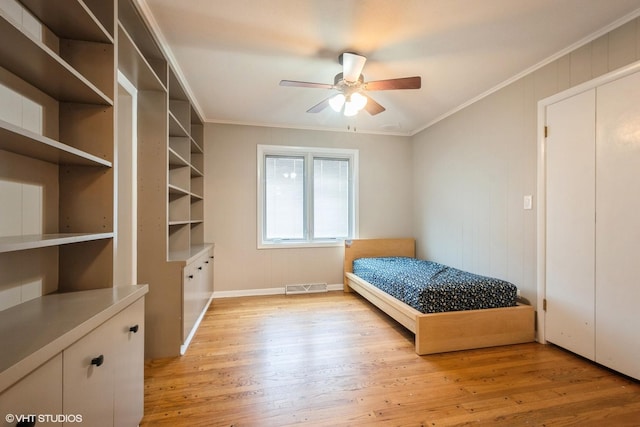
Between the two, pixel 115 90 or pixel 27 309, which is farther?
pixel 115 90

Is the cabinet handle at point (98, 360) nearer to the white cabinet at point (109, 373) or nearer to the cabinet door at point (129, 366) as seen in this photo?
the white cabinet at point (109, 373)

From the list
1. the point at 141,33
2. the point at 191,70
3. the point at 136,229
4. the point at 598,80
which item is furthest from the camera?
the point at 191,70

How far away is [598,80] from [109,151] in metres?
3.25

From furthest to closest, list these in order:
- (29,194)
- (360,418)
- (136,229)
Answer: (136,229) → (360,418) → (29,194)

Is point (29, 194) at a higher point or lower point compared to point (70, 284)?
higher

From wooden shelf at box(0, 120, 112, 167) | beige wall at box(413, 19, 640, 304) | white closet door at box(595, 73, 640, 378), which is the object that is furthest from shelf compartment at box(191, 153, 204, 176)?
white closet door at box(595, 73, 640, 378)

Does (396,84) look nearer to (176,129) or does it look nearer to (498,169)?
(498,169)

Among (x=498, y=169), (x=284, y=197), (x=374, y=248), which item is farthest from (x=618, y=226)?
(x=284, y=197)

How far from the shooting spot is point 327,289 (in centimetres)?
415

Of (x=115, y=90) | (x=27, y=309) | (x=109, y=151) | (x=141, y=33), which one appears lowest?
(x=27, y=309)

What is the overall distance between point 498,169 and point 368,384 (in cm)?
247

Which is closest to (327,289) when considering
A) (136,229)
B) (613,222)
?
(136,229)

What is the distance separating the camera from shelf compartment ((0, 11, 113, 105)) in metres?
0.93

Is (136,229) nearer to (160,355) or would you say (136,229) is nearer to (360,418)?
(160,355)
